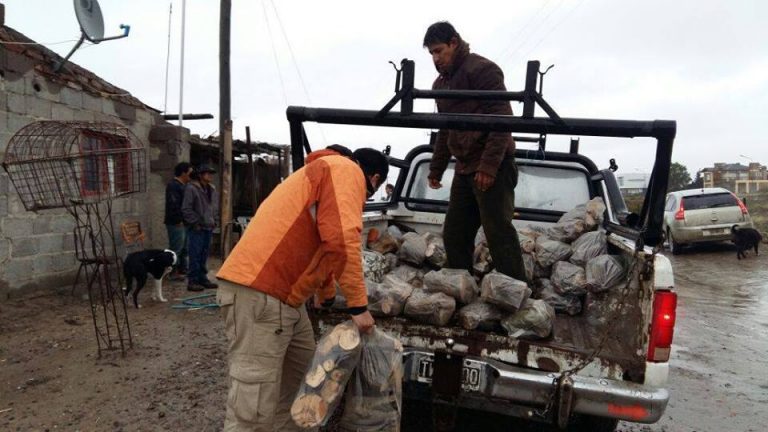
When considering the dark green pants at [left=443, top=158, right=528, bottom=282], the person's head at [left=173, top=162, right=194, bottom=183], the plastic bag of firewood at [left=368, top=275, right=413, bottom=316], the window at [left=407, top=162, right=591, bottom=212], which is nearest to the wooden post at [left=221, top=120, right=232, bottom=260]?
the person's head at [left=173, top=162, right=194, bottom=183]

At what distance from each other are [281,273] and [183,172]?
20.0 ft

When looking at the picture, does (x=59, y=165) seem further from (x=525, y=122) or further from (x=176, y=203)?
(x=525, y=122)

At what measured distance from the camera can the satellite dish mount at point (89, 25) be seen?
652cm

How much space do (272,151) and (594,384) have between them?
11561 millimetres

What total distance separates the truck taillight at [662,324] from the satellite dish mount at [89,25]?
269 inches

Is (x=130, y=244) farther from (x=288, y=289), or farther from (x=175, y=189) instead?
(x=288, y=289)

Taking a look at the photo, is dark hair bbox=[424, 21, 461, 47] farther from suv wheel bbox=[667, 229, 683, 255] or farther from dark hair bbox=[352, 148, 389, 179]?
suv wheel bbox=[667, 229, 683, 255]

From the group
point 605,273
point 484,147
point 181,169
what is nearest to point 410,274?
point 484,147

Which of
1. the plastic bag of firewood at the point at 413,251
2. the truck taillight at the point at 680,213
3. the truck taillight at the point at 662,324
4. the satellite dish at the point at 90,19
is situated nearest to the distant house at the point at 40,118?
the satellite dish at the point at 90,19

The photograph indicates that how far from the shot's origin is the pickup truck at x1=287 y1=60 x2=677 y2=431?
267 centimetres

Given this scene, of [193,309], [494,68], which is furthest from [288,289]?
[193,309]

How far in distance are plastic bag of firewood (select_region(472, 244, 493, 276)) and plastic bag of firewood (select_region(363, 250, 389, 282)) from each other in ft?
2.47

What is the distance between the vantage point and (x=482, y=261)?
4051 mm

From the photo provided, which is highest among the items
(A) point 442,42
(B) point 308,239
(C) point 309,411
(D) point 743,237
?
(A) point 442,42
